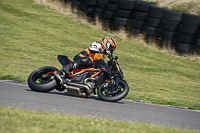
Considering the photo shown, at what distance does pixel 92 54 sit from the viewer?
735 cm

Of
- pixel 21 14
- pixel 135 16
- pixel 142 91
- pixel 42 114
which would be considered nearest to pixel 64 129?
pixel 42 114

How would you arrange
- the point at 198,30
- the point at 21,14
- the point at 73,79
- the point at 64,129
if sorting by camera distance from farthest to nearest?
the point at 21,14
the point at 198,30
the point at 73,79
the point at 64,129

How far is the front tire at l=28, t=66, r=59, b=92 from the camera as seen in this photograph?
272 inches

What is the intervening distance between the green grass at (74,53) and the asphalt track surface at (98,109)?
1532 mm

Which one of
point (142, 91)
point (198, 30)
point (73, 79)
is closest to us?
point (73, 79)

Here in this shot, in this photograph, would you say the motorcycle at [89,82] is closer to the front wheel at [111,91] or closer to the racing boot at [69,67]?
the front wheel at [111,91]

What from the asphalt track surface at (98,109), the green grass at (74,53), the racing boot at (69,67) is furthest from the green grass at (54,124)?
the green grass at (74,53)

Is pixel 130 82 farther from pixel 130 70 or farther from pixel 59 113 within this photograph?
pixel 59 113

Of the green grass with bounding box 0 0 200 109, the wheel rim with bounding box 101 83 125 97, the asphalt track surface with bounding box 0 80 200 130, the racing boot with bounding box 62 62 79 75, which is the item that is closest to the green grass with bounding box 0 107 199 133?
the asphalt track surface with bounding box 0 80 200 130

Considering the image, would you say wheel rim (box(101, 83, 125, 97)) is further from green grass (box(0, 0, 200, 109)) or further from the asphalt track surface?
green grass (box(0, 0, 200, 109))

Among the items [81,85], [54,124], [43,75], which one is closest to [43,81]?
[43,75]

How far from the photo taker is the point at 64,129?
12.5 feet

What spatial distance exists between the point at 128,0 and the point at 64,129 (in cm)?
1339

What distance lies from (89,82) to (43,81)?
4.11ft
